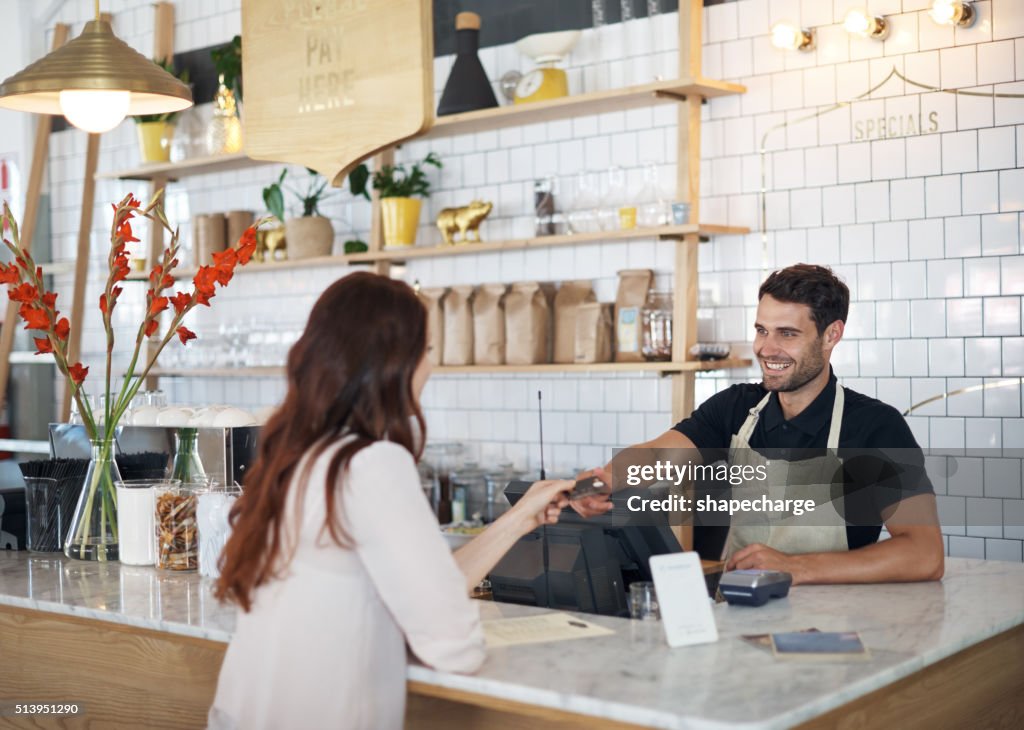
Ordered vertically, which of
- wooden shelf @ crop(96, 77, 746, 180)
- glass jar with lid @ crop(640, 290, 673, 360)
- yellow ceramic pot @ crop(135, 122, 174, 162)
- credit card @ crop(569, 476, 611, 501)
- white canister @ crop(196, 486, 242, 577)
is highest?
yellow ceramic pot @ crop(135, 122, 174, 162)

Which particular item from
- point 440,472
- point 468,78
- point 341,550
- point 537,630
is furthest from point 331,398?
point 440,472

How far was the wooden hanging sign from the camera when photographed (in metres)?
Result: 3.14

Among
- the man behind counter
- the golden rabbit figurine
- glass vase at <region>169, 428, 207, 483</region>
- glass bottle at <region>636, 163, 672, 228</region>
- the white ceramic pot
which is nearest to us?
the man behind counter

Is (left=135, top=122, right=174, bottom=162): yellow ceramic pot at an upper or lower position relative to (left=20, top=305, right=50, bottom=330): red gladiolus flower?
upper

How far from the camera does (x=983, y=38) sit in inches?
160

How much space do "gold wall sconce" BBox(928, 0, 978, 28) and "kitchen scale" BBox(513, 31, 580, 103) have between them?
1.37 meters

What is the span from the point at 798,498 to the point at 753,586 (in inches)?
30.7

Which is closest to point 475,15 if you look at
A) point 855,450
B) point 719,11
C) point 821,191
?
point 719,11

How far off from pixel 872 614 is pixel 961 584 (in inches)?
18.3

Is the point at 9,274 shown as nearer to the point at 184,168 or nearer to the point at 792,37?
the point at 792,37

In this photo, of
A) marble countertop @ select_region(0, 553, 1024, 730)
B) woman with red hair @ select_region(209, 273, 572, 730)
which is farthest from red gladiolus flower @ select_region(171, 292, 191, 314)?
woman with red hair @ select_region(209, 273, 572, 730)

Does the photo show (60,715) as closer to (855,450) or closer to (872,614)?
(872,614)

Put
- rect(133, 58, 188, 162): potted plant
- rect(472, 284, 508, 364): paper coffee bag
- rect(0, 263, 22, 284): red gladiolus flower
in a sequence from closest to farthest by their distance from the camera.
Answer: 1. rect(0, 263, 22, 284): red gladiolus flower
2. rect(472, 284, 508, 364): paper coffee bag
3. rect(133, 58, 188, 162): potted plant

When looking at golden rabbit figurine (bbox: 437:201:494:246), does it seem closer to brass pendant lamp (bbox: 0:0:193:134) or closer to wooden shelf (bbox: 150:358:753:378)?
wooden shelf (bbox: 150:358:753:378)
